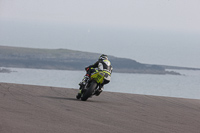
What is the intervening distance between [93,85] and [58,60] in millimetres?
105210

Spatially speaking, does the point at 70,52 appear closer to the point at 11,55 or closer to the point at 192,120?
the point at 11,55

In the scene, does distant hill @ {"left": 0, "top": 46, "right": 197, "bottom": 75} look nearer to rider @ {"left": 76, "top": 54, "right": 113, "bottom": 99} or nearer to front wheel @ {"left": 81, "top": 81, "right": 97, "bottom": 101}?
rider @ {"left": 76, "top": 54, "right": 113, "bottom": 99}

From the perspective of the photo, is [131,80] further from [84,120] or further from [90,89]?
[84,120]

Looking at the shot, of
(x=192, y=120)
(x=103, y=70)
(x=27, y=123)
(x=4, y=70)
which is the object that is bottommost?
(x=27, y=123)

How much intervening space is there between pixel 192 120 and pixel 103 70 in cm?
354

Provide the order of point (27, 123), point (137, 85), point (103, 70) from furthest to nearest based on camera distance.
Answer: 1. point (137, 85)
2. point (103, 70)
3. point (27, 123)

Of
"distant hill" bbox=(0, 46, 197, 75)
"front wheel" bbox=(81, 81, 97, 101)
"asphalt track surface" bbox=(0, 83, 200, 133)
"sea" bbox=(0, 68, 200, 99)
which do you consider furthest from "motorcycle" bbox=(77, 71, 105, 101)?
"sea" bbox=(0, 68, 200, 99)

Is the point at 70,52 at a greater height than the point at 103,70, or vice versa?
the point at 70,52

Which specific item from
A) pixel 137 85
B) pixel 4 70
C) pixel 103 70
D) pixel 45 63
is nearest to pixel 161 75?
pixel 137 85

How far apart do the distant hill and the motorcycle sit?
85.9 m

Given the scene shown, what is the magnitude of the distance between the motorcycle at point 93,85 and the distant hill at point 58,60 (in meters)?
85.9

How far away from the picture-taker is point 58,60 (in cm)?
11762

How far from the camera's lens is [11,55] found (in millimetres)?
115125

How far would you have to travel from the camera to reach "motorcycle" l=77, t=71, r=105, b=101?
12982mm
